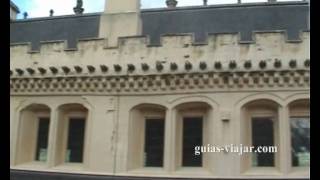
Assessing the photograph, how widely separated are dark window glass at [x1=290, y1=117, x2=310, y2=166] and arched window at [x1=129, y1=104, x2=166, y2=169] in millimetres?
3541

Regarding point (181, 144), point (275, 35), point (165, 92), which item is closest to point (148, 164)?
point (181, 144)

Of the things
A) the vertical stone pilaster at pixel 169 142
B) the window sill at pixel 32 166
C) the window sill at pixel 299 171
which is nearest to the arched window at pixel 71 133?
the window sill at pixel 32 166

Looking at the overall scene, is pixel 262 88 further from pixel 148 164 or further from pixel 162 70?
pixel 148 164

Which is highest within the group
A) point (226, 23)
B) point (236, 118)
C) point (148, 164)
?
point (226, 23)

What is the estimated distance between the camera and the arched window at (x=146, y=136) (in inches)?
446

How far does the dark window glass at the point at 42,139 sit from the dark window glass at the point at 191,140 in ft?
14.4

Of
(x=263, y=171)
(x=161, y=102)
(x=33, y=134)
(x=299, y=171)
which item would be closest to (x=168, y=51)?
(x=161, y=102)

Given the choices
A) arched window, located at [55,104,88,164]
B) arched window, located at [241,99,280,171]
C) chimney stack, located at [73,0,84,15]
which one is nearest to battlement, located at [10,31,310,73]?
arched window, located at [241,99,280,171]

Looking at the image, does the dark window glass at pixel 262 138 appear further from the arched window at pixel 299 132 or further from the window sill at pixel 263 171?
the arched window at pixel 299 132

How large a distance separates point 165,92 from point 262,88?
2.61 metres

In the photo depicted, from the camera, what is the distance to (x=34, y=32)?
53.1ft

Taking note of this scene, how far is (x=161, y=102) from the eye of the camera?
11.2 meters

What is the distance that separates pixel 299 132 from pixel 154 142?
3.96 m

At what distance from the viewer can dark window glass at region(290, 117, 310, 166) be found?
10.5m
